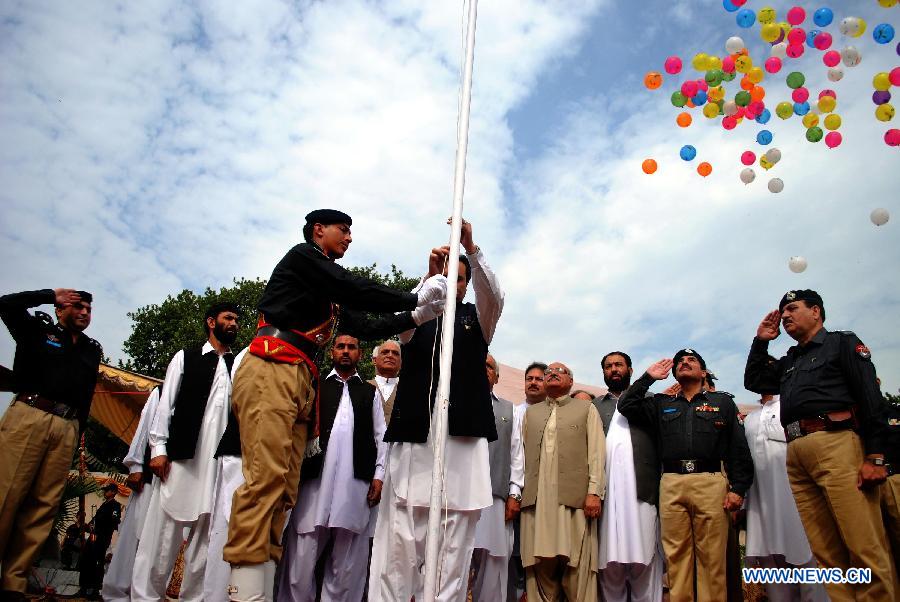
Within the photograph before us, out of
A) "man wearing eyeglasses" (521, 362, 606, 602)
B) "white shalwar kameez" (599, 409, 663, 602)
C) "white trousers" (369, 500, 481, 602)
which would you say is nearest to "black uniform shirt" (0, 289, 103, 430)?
"white trousers" (369, 500, 481, 602)

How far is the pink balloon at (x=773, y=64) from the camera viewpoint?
6.53 m

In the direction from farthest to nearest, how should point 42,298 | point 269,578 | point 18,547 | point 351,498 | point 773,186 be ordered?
point 773,186
point 351,498
point 42,298
point 18,547
point 269,578

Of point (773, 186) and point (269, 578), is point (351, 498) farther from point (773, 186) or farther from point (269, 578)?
point (773, 186)

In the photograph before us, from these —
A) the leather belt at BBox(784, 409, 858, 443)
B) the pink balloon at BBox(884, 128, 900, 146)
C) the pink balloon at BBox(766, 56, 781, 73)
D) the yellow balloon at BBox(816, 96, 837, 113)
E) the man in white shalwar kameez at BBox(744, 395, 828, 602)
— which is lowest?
the man in white shalwar kameez at BBox(744, 395, 828, 602)

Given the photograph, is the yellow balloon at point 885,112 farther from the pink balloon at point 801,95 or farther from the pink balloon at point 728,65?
the pink balloon at point 728,65

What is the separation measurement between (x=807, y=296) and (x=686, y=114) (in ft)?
10.0

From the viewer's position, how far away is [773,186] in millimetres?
6871

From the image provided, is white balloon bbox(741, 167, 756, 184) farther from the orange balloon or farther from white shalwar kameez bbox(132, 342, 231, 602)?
white shalwar kameez bbox(132, 342, 231, 602)

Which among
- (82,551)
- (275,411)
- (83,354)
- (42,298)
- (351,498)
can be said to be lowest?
(82,551)

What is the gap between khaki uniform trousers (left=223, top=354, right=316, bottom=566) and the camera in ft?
9.48

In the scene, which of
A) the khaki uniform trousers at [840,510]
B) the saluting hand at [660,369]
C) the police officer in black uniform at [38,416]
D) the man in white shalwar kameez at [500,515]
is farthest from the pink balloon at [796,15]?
the police officer in black uniform at [38,416]

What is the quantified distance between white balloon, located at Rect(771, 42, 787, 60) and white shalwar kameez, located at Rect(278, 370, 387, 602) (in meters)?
5.54

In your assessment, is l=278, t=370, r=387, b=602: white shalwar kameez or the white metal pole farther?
l=278, t=370, r=387, b=602: white shalwar kameez

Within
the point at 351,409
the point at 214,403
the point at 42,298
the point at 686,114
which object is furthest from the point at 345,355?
the point at 686,114
